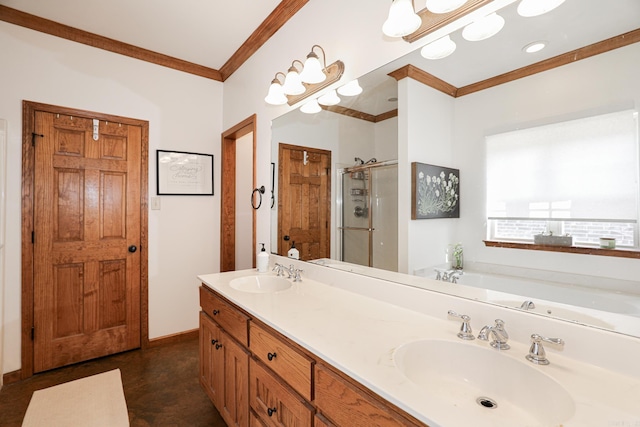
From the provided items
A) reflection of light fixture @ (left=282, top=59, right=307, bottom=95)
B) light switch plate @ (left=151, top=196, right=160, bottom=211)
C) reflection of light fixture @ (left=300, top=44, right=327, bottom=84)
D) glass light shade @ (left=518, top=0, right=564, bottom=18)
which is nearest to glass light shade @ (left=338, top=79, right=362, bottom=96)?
reflection of light fixture @ (left=300, top=44, right=327, bottom=84)

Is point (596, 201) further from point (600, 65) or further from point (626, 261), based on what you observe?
point (600, 65)

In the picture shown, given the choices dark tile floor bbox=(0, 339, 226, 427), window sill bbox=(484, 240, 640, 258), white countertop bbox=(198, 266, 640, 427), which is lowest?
dark tile floor bbox=(0, 339, 226, 427)

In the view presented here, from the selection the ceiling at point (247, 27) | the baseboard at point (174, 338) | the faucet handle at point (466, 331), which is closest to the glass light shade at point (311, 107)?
the ceiling at point (247, 27)

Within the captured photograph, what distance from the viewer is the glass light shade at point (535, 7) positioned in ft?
3.07

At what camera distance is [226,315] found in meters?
1.57

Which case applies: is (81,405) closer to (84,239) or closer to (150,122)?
(84,239)

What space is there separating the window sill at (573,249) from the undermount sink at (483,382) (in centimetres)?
35

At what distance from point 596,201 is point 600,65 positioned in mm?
391

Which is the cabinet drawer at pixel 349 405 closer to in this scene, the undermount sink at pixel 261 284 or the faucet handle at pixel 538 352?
the faucet handle at pixel 538 352

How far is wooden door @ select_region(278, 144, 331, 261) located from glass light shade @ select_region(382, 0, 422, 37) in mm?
783

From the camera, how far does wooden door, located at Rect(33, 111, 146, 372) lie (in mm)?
2295

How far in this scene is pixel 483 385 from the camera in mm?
895

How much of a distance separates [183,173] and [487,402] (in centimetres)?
289

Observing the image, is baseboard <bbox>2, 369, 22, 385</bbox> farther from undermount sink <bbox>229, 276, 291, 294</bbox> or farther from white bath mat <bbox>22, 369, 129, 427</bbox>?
undermount sink <bbox>229, 276, 291, 294</bbox>
